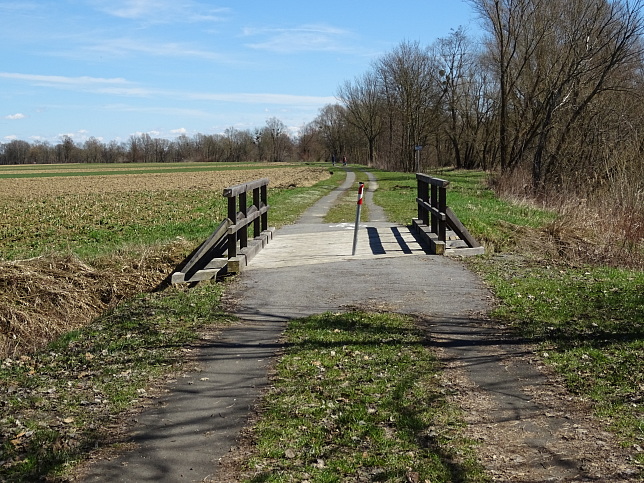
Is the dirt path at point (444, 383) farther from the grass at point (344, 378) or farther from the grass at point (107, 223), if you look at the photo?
the grass at point (107, 223)

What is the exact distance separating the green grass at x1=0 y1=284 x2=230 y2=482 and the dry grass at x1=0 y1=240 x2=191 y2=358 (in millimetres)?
1876

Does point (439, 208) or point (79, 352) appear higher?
point (439, 208)

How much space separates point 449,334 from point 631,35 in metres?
23.7

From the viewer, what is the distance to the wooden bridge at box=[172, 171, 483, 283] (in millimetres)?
11688

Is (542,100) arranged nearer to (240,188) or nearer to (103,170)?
(240,188)

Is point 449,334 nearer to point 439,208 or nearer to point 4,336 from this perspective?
point 439,208

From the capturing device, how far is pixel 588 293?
937cm

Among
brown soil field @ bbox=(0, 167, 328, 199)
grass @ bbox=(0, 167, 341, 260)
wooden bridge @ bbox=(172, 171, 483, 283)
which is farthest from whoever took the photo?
brown soil field @ bbox=(0, 167, 328, 199)

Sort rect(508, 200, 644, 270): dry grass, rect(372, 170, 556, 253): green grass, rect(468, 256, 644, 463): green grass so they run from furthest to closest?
1. rect(372, 170, 556, 253): green grass
2. rect(508, 200, 644, 270): dry grass
3. rect(468, 256, 644, 463): green grass

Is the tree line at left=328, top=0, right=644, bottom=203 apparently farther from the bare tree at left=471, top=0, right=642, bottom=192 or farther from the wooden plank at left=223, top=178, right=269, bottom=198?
the wooden plank at left=223, top=178, right=269, bottom=198

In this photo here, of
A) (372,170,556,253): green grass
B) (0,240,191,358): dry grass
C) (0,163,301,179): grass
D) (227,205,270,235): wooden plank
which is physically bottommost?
(0,240,191,358): dry grass

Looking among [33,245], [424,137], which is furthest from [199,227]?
[424,137]

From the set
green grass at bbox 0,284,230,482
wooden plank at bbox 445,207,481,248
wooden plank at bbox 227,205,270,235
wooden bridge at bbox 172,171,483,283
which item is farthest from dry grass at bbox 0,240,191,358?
wooden plank at bbox 445,207,481,248

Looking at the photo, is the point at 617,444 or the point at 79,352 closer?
the point at 617,444
